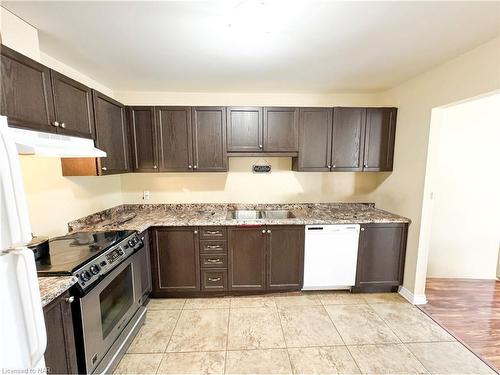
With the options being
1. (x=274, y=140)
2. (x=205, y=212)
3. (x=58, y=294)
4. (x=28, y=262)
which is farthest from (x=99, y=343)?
(x=274, y=140)

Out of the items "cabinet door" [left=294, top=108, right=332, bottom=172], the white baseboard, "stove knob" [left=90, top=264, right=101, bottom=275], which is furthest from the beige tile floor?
"cabinet door" [left=294, top=108, right=332, bottom=172]

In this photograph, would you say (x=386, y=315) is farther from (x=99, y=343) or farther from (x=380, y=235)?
(x=99, y=343)

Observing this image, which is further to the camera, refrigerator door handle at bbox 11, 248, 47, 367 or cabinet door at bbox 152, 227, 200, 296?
cabinet door at bbox 152, 227, 200, 296

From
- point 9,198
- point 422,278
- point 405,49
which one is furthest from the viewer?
point 422,278

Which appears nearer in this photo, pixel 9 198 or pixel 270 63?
pixel 9 198

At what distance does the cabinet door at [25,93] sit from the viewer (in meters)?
1.23

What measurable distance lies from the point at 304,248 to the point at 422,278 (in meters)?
1.32

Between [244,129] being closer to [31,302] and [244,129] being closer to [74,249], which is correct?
[74,249]

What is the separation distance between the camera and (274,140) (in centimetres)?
272

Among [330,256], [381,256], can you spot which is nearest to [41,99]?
[330,256]

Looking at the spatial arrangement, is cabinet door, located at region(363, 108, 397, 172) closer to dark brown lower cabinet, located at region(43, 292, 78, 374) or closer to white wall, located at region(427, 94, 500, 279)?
white wall, located at region(427, 94, 500, 279)

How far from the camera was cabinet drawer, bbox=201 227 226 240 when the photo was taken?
2.48 meters

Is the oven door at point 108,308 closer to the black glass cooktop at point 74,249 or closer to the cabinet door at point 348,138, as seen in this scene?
the black glass cooktop at point 74,249

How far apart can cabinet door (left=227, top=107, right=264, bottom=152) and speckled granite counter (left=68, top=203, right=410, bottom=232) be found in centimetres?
85
